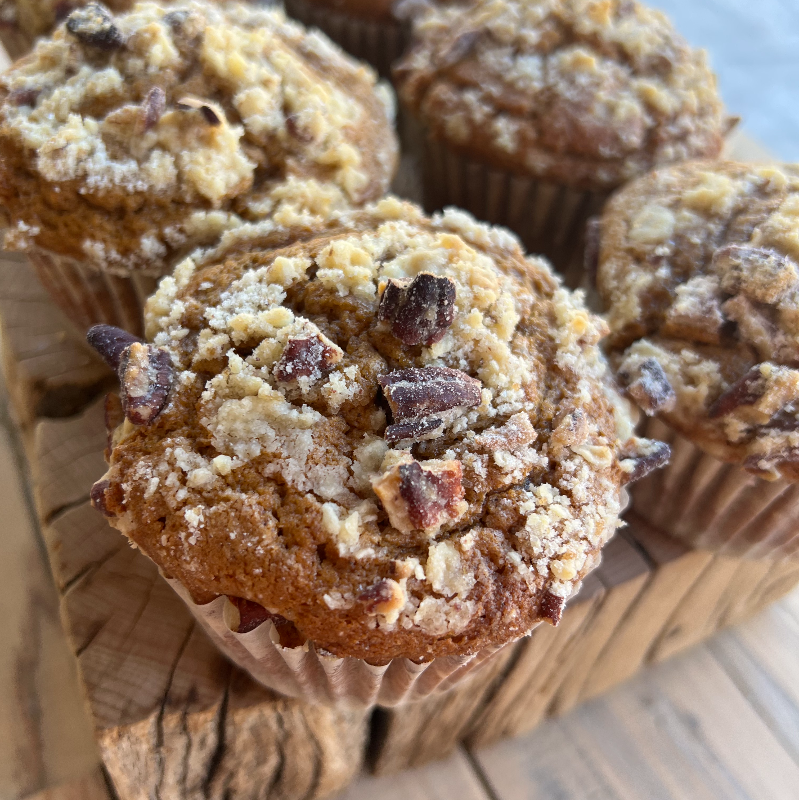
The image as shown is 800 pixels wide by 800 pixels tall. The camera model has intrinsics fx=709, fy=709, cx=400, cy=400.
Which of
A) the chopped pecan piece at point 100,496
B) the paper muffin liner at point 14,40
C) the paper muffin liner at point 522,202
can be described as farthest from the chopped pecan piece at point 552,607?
the paper muffin liner at point 14,40

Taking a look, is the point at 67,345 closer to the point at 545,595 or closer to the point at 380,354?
the point at 380,354

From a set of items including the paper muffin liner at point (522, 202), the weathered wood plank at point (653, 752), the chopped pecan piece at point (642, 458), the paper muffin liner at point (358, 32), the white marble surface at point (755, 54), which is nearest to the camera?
the chopped pecan piece at point (642, 458)

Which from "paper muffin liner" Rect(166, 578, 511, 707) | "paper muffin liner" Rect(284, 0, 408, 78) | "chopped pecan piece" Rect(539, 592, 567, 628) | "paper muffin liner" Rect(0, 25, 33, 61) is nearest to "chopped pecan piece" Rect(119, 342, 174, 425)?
"paper muffin liner" Rect(166, 578, 511, 707)

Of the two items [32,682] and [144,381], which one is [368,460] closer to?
[144,381]

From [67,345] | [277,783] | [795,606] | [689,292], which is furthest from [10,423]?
[795,606]

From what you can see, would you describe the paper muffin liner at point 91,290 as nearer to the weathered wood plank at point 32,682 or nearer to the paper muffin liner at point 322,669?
the weathered wood plank at point 32,682
